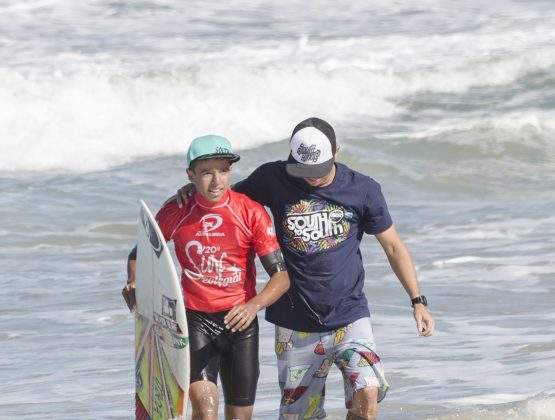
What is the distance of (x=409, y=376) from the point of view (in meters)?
7.48

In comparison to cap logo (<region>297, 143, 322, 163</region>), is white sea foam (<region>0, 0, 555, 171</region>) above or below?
below

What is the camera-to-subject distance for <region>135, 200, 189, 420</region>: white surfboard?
4.99 metres

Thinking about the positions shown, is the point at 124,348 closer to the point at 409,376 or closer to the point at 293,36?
the point at 409,376

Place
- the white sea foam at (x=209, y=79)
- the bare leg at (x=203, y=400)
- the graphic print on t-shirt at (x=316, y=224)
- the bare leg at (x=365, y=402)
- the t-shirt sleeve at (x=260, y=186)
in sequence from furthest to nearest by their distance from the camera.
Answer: the white sea foam at (x=209, y=79)
the t-shirt sleeve at (x=260, y=186)
the graphic print on t-shirt at (x=316, y=224)
the bare leg at (x=365, y=402)
the bare leg at (x=203, y=400)

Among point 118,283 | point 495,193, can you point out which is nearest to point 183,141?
point 495,193

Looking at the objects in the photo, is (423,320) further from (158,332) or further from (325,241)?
(158,332)

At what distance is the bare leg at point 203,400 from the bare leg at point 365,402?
603mm

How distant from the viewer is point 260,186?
5469 mm

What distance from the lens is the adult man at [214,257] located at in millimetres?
5117

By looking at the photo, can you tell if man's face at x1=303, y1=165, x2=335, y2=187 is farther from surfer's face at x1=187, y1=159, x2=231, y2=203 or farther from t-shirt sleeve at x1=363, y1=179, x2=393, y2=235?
surfer's face at x1=187, y1=159, x2=231, y2=203

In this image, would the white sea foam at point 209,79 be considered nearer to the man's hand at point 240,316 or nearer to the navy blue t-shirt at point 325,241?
the navy blue t-shirt at point 325,241

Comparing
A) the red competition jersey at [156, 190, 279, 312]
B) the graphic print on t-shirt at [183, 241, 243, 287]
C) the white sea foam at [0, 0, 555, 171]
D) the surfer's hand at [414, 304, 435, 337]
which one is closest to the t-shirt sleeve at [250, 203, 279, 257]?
the red competition jersey at [156, 190, 279, 312]

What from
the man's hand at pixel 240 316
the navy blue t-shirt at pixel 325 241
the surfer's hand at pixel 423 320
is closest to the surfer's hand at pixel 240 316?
the man's hand at pixel 240 316

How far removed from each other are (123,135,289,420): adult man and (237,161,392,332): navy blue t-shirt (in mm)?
173
